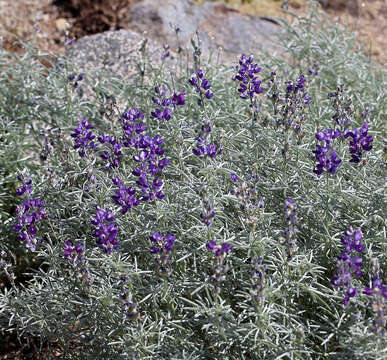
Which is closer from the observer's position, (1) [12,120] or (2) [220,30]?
(1) [12,120]

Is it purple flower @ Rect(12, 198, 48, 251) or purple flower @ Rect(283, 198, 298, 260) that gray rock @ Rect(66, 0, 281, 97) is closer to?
purple flower @ Rect(12, 198, 48, 251)

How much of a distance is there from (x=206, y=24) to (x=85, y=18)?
176 cm

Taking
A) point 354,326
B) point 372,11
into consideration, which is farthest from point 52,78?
point 372,11

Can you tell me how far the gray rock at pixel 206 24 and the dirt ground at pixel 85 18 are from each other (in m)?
0.40

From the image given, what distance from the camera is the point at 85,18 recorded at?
25.1 ft

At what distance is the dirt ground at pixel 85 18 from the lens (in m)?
7.41

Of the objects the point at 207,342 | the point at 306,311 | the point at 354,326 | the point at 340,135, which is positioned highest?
the point at 340,135

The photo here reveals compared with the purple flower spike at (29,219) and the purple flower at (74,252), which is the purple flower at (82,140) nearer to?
the purple flower spike at (29,219)

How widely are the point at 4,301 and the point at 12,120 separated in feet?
7.00

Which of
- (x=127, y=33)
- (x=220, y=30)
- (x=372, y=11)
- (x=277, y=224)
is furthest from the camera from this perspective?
(x=372, y=11)

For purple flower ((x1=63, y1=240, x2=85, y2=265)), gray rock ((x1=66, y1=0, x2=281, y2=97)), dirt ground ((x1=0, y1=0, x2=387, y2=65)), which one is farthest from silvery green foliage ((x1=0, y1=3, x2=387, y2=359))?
dirt ground ((x1=0, y1=0, x2=387, y2=65))

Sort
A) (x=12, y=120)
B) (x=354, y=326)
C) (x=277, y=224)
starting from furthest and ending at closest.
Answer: (x=12, y=120) → (x=277, y=224) → (x=354, y=326)

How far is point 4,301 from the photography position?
3078 mm

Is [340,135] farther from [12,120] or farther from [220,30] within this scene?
[220,30]
